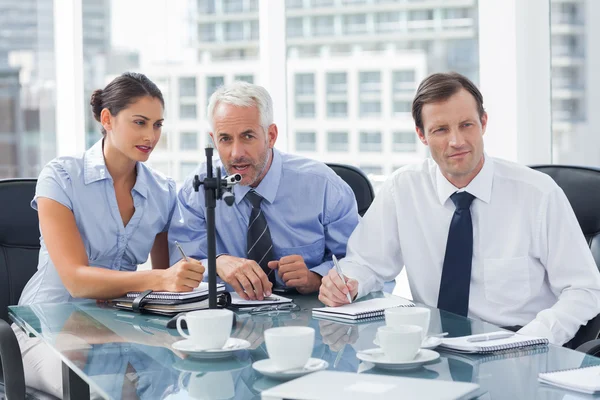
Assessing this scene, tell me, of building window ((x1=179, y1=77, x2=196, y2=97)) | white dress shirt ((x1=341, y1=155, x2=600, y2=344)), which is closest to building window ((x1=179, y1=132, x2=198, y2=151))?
building window ((x1=179, y1=77, x2=196, y2=97))

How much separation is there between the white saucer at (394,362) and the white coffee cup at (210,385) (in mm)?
250

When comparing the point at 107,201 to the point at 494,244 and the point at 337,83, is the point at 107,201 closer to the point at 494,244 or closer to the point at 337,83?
the point at 494,244

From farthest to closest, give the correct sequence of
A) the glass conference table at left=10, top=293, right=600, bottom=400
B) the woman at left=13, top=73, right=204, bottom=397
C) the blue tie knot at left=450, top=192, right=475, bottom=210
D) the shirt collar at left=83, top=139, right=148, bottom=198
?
the shirt collar at left=83, top=139, right=148, bottom=198 < the woman at left=13, top=73, right=204, bottom=397 < the blue tie knot at left=450, top=192, right=475, bottom=210 < the glass conference table at left=10, top=293, right=600, bottom=400

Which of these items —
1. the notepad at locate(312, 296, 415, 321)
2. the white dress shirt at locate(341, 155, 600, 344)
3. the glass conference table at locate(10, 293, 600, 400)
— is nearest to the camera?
the glass conference table at locate(10, 293, 600, 400)

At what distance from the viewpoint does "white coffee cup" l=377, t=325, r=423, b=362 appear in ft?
4.32

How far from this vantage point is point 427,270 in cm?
225

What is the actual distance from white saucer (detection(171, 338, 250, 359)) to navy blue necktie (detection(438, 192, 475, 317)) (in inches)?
32.1

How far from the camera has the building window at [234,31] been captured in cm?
414

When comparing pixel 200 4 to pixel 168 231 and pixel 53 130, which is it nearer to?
pixel 53 130

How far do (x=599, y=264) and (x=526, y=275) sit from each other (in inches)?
11.6

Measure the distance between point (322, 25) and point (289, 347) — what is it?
3107 mm

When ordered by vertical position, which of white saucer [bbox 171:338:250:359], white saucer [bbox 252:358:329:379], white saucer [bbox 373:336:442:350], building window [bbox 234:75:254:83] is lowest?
white saucer [bbox 171:338:250:359]

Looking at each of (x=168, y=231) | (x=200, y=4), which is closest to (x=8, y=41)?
(x=200, y=4)

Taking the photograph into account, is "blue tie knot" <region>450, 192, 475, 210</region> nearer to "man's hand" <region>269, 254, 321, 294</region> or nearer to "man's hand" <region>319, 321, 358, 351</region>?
"man's hand" <region>269, 254, 321, 294</region>
